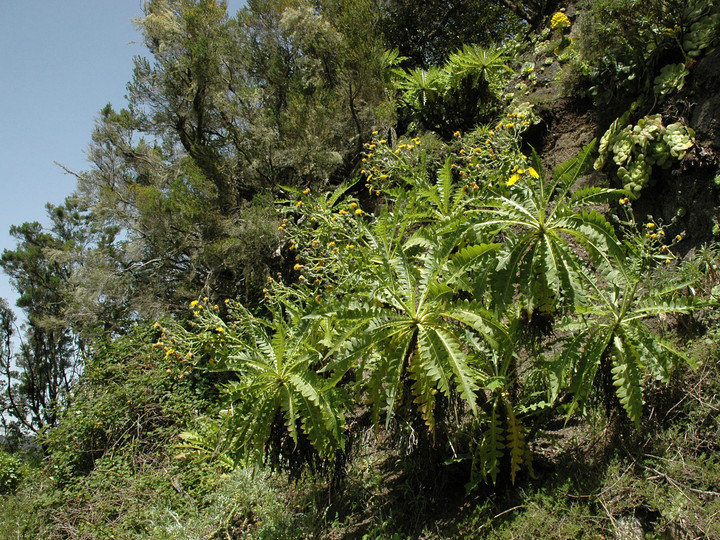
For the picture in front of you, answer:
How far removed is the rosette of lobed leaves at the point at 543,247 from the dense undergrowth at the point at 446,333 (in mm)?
15

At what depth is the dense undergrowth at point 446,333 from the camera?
282cm

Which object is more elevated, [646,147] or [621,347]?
[646,147]

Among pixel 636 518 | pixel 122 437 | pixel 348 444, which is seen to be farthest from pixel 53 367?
pixel 636 518

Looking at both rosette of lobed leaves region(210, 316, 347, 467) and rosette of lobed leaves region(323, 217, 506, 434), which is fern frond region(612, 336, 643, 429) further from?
rosette of lobed leaves region(210, 316, 347, 467)

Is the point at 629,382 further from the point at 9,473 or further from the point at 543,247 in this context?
the point at 9,473

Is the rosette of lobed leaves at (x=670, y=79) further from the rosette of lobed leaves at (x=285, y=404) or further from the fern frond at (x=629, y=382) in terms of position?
the rosette of lobed leaves at (x=285, y=404)

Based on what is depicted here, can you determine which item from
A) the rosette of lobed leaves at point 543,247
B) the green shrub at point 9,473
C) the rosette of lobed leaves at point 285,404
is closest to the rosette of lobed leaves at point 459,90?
the rosette of lobed leaves at point 543,247

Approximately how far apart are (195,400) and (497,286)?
16.4ft

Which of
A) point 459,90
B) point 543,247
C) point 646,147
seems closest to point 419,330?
point 543,247

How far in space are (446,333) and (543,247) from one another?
2.24ft

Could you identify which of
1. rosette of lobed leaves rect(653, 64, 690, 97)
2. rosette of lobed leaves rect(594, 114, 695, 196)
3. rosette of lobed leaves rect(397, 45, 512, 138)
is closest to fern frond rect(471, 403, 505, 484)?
rosette of lobed leaves rect(594, 114, 695, 196)

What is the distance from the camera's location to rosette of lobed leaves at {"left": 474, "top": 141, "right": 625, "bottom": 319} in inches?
105

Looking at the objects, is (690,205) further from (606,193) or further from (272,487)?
(272,487)

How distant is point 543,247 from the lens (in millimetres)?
2742
